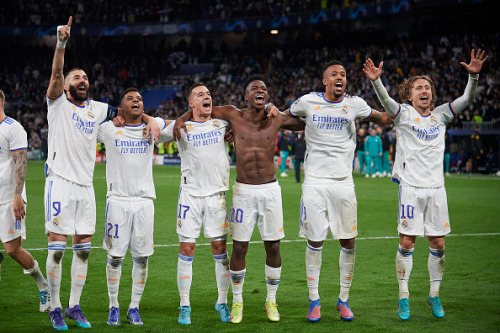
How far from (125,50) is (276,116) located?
49.2m

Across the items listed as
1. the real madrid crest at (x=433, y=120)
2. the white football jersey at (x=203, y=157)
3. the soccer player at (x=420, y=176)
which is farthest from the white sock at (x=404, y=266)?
the white football jersey at (x=203, y=157)

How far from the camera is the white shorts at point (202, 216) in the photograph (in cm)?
703

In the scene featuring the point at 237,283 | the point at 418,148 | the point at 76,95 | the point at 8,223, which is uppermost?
the point at 76,95

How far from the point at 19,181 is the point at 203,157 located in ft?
6.41

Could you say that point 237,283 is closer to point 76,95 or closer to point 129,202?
point 129,202

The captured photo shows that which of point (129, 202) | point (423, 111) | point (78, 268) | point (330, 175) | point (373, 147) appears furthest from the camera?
point (373, 147)

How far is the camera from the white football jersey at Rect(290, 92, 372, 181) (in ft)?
23.7

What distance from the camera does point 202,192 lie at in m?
7.07

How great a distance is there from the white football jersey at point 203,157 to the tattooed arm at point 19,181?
1.50m

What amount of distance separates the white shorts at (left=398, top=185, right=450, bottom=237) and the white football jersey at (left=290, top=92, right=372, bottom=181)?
73 cm

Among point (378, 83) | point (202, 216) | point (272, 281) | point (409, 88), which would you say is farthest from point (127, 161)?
point (409, 88)

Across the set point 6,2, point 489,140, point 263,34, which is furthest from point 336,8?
point 6,2

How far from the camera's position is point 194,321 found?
6871 mm

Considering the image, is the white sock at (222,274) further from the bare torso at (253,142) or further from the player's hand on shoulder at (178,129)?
the player's hand on shoulder at (178,129)
